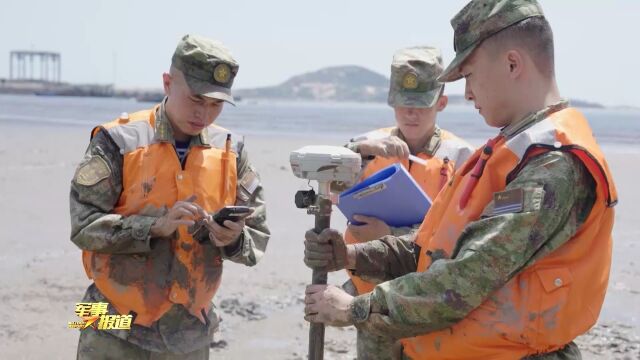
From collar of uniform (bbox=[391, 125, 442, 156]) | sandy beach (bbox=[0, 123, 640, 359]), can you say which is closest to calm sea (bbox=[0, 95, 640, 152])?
sandy beach (bbox=[0, 123, 640, 359])

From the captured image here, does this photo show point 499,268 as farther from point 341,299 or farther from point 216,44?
point 216,44

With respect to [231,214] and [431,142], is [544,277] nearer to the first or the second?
[231,214]

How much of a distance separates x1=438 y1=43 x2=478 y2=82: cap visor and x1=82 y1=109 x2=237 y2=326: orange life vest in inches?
64.6

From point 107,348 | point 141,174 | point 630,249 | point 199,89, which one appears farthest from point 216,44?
point 630,249

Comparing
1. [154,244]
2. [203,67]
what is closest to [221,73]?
[203,67]

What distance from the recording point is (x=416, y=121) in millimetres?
4871

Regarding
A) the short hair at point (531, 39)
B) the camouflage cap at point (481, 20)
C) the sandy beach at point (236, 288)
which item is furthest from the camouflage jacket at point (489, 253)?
the sandy beach at point (236, 288)

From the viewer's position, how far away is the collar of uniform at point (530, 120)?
114 inches

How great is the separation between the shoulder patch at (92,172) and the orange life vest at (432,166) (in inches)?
56.9

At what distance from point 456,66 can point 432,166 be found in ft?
5.80

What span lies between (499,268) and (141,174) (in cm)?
206

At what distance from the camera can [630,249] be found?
37.9ft

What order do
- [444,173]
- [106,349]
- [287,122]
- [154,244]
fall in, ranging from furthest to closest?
1. [287,122]
2. [444,173]
3. [154,244]
4. [106,349]

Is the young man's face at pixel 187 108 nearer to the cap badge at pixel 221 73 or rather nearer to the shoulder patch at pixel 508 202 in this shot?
the cap badge at pixel 221 73
